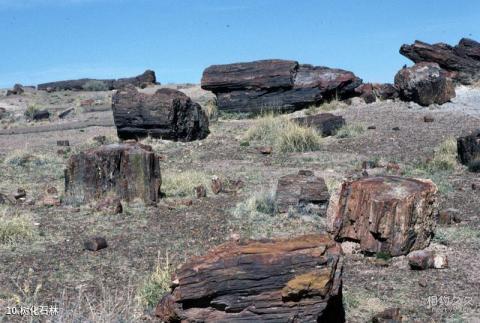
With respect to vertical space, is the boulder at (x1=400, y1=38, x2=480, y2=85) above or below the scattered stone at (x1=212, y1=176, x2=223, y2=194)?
above

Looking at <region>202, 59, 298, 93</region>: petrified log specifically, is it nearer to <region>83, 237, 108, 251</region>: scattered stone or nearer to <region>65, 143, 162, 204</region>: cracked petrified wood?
<region>65, 143, 162, 204</region>: cracked petrified wood

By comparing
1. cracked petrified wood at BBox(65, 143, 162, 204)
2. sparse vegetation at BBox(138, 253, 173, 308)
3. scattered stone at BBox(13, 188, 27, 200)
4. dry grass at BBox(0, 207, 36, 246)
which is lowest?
sparse vegetation at BBox(138, 253, 173, 308)

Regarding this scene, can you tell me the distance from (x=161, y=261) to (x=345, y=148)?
11.0 m

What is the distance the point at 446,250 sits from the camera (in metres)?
9.37

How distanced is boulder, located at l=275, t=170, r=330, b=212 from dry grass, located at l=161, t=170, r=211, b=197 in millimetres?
2506

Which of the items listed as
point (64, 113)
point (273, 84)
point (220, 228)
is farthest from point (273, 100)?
point (220, 228)

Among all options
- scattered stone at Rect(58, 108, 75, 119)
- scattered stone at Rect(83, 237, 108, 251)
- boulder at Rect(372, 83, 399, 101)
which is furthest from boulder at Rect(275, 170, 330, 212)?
scattered stone at Rect(58, 108, 75, 119)

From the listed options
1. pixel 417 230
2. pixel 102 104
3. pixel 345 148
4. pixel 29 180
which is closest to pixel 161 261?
pixel 417 230

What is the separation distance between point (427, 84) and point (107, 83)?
28.3 m

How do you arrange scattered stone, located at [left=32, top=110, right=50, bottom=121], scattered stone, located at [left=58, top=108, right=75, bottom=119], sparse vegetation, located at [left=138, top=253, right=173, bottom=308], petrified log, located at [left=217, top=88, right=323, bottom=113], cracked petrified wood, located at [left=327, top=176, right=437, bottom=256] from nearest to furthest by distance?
sparse vegetation, located at [left=138, top=253, right=173, bottom=308], cracked petrified wood, located at [left=327, top=176, right=437, bottom=256], petrified log, located at [left=217, top=88, right=323, bottom=113], scattered stone, located at [left=32, top=110, right=50, bottom=121], scattered stone, located at [left=58, top=108, right=75, bottom=119]

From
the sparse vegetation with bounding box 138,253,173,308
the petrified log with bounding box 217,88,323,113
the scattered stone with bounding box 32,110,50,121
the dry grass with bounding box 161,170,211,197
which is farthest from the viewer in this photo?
the scattered stone with bounding box 32,110,50,121

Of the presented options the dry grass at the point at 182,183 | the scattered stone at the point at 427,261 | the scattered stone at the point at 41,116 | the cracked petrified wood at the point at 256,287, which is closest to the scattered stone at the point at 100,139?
the dry grass at the point at 182,183

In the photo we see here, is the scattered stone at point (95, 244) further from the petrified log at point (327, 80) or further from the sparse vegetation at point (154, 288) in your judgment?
the petrified log at point (327, 80)

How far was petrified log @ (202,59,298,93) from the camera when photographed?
24.2 meters
